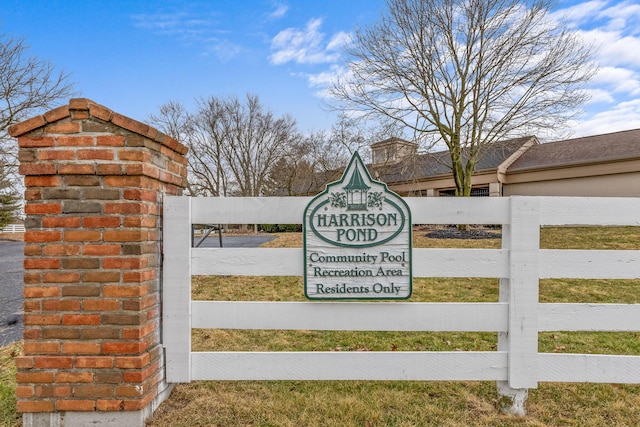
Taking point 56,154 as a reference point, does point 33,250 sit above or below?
below

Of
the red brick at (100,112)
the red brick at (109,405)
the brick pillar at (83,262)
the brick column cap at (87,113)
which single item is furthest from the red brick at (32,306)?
the red brick at (100,112)

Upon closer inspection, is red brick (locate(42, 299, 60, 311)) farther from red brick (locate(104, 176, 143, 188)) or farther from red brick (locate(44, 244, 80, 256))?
red brick (locate(104, 176, 143, 188))

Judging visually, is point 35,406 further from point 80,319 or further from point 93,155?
point 93,155

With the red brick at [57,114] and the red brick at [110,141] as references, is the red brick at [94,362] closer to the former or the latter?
the red brick at [110,141]

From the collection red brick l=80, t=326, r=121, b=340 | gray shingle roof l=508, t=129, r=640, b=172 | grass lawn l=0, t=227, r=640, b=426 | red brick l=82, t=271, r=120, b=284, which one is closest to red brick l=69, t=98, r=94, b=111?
red brick l=82, t=271, r=120, b=284

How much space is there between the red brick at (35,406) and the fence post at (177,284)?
65 centimetres

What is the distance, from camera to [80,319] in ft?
6.34

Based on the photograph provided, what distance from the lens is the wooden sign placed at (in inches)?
83.0

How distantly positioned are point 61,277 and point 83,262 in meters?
0.16

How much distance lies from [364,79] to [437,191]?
925 centimetres

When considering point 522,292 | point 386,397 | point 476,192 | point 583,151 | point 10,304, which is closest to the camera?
point 522,292

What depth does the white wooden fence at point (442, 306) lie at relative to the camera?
211 cm

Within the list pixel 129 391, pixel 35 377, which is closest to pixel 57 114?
pixel 35 377

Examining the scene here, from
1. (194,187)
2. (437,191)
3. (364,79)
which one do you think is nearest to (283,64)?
(364,79)
